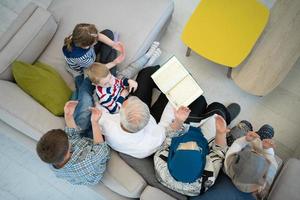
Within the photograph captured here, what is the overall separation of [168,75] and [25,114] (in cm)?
104

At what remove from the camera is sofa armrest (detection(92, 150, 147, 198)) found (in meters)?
1.80

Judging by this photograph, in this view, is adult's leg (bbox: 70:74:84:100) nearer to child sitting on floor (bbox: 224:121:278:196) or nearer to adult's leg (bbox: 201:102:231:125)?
adult's leg (bbox: 201:102:231:125)

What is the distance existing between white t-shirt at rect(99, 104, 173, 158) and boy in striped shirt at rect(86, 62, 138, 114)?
0.42 ft

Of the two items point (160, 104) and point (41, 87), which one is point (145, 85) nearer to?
point (160, 104)

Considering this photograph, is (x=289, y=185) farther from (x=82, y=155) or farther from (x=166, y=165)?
(x=82, y=155)

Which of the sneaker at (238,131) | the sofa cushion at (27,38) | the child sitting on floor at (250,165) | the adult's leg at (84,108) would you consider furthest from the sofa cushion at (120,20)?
the child sitting on floor at (250,165)

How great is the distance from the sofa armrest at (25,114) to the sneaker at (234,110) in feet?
4.39

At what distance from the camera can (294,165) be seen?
1.99 m

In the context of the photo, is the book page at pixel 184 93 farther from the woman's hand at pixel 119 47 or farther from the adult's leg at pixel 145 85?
the woman's hand at pixel 119 47

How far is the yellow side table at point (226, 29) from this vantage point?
92.4 inches

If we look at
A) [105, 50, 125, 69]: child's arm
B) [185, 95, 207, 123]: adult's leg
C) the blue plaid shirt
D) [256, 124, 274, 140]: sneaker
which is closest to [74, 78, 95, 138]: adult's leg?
the blue plaid shirt

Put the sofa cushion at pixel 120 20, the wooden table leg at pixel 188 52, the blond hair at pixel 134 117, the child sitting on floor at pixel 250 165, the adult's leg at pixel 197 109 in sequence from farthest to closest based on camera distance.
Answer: the wooden table leg at pixel 188 52 → the sofa cushion at pixel 120 20 → the adult's leg at pixel 197 109 → the blond hair at pixel 134 117 → the child sitting on floor at pixel 250 165

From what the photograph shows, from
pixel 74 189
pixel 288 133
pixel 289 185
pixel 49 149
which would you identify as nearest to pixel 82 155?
pixel 49 149

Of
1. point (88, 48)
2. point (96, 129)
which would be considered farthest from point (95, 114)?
point (88, 48)
